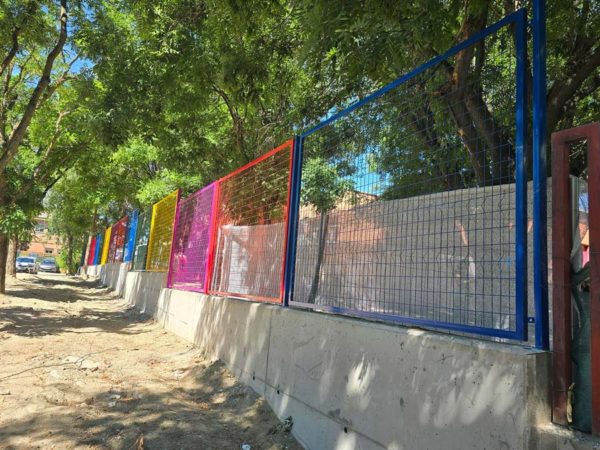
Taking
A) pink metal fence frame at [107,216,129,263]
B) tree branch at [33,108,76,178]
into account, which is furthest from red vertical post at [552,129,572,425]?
pink metal fence frame at [107,216,129,263]

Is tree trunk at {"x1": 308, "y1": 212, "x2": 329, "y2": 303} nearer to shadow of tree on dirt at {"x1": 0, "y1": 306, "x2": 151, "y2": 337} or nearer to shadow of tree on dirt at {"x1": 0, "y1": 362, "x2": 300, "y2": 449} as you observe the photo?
shadow of tree on dirt at {"x1": 0, "y1": 362, "x2": 300, "y2": 449}

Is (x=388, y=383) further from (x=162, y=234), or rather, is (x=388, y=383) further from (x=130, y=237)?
(x=130, y=237)

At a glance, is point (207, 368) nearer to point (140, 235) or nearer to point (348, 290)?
point (348, 290)

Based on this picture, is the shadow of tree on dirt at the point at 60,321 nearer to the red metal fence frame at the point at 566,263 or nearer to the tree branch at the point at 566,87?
the tree branch at the point at 566,87

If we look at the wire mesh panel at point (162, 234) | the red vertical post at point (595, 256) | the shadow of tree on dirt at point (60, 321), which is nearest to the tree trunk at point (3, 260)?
the shadow of tree on dirt at point (60, 321)

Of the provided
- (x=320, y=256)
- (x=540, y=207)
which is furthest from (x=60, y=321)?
(x=540, y=207)

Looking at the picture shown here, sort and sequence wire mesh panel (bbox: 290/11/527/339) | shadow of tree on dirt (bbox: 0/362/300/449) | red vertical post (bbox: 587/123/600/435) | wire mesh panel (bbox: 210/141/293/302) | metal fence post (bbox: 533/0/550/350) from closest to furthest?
red vertical post (bbox: 587/123/600/435)
metal fence post (bbox: 533/0/550/350)
wire mesh panel (bbox: 290/11/527/339)
shadow of tree on dirt (bbox: 0/362/300/449)
wire mesh panel (bbox: 210/141/293/302)

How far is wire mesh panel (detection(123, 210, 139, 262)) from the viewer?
52.5 ft

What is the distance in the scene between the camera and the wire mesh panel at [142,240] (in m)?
13.7

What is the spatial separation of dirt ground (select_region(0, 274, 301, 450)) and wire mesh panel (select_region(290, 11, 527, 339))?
4.37 ft

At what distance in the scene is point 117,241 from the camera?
70.0 feet

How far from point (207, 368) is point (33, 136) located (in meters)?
13.2

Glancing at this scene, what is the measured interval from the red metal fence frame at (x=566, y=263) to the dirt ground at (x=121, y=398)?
7.55 feet

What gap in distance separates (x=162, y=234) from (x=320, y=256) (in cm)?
793
